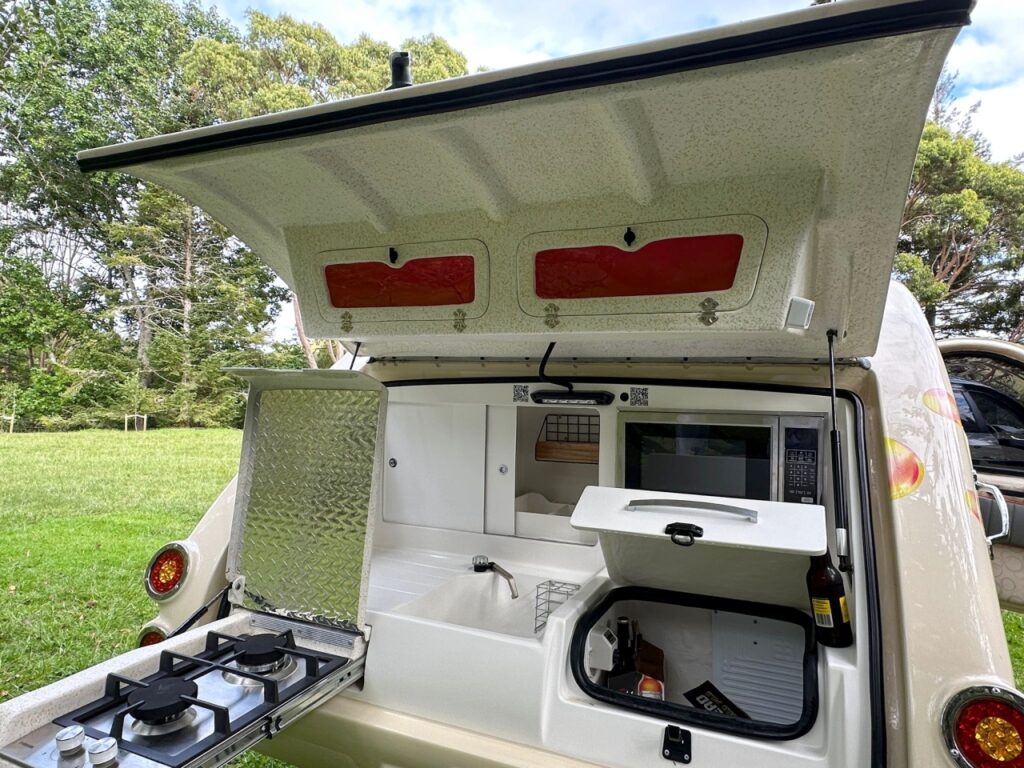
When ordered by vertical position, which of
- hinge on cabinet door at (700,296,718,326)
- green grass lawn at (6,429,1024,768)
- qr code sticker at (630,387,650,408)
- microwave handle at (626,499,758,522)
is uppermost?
hinge on cabinet door at (700,296,718,326)

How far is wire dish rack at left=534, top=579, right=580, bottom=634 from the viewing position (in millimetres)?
2279

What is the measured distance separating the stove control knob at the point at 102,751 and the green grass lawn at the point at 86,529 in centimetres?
192

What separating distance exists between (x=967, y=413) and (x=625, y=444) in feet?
11.4

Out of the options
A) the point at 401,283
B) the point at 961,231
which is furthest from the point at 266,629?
the point at 961,231

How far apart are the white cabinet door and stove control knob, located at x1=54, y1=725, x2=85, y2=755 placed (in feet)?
5.39

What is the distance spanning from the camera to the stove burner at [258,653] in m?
1.62

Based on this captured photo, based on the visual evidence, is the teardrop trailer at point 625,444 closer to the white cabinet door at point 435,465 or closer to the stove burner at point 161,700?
the stove burner at point 161,700

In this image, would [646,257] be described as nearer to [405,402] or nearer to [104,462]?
[405,402]

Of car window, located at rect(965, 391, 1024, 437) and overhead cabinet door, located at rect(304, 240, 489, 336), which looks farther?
car window, located at rect(965, 391, 1024, 437)

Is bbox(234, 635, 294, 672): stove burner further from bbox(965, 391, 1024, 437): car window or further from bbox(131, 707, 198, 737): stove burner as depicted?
bbox(965, 391, 1024, 437): car window

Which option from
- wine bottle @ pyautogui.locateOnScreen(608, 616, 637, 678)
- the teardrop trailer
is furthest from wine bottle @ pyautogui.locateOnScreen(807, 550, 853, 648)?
wine bottle @ pyautogui.locateOnScreen(608, 616, 637, 678)

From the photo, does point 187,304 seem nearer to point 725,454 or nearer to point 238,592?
point 238,592

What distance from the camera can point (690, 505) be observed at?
1675 millimetres

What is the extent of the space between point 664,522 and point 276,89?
1615 centimetres
